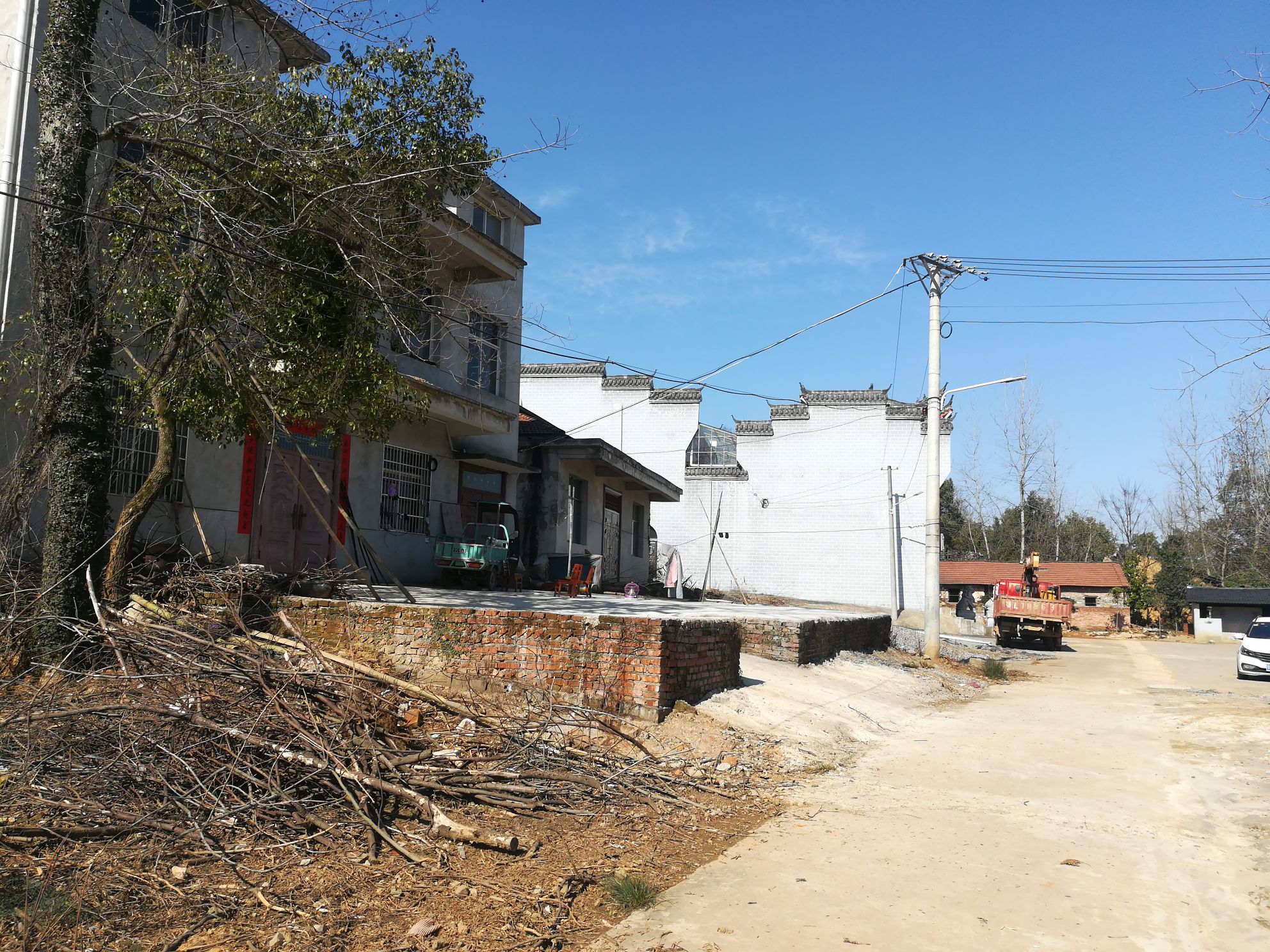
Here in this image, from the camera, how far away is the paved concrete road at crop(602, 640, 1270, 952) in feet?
15.5

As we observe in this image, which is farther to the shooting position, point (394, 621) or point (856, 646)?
point (856, 646)

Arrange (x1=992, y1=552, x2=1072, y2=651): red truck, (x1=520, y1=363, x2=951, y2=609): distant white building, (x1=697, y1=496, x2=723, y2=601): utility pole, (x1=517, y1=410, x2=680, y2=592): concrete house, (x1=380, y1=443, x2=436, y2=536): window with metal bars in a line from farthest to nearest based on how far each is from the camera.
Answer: (x1=520, y1=363, x2=951, y2=609): distant white building → (x1=697, y1=496, x2=723, y2=601): utility pole → (x1=992, y1=552, x2=1072, y2=651): red truck → (x1=517, y1=410, x2=680, y2=592): concrete house → (x1=380, y1=443, x2=436, y2=536): window with metal bars

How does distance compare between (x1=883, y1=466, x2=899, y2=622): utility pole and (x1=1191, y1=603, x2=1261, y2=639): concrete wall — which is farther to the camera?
(x1=1191, y1=603, x2=1261, y2=639): concrete wall

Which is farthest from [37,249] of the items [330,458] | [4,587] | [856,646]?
[856,646]

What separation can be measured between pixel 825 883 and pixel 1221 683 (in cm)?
1972

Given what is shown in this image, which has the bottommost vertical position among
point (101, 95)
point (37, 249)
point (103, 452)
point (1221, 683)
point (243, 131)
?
point (1221, 683)

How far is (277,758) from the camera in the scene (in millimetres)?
5863

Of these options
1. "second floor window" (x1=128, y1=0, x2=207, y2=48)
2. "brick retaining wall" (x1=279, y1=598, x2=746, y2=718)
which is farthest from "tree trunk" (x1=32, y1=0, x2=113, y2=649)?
"second floor window" (x1=128, y1=0, x2=207, y2=48)

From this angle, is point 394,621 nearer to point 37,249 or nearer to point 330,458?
point 37,249

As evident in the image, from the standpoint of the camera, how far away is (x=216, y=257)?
1004 centimetres

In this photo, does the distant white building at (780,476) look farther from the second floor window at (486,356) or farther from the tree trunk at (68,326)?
the tree trunk at (68,326)

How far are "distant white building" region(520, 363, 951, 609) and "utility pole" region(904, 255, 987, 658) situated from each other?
12530 millimetres

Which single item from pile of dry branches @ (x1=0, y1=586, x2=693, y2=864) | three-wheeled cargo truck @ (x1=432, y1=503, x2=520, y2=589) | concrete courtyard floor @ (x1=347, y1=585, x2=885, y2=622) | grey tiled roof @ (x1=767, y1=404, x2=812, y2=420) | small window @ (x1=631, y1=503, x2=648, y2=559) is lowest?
pile of dry branches @ (x1=0, y1=586, x2=693, y2=864)

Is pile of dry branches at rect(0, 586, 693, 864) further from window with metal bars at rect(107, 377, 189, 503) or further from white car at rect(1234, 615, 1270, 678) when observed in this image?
white car at rect(1234, 615, 1270, 678)
